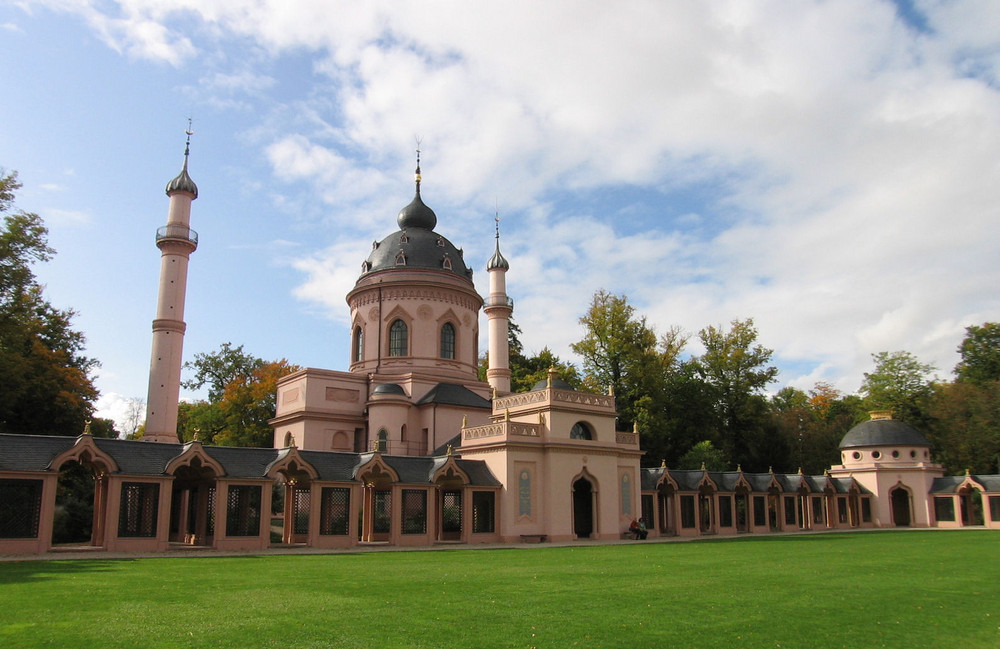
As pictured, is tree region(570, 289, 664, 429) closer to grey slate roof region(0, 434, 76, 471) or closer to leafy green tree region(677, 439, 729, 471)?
leafy green tree region(677, 439, 729, 471)

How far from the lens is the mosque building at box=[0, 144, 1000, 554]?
2559 cm

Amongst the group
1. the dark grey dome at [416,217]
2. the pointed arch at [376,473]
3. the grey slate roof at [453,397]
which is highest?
the dark grey dome at [416,217]

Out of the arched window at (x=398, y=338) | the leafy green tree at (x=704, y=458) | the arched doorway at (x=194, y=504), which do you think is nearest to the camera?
the arched doorway at (x=194, y=504)

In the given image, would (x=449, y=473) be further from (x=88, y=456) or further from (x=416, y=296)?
(x=416, y=296)

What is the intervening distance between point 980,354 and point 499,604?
71.3 m

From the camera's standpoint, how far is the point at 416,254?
4684cm

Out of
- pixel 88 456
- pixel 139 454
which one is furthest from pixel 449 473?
pixel 88 456

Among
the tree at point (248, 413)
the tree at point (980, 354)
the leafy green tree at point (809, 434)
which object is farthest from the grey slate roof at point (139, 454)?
the tree at point (980, 354)

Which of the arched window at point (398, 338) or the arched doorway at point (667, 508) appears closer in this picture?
the arched doorway at point (667, 508)

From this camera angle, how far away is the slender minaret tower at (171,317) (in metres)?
37.3

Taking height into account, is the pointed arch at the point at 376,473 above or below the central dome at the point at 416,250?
below

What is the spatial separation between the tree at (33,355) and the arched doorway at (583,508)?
80.5 feet

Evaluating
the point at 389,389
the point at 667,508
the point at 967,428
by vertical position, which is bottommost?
the point at 667,508

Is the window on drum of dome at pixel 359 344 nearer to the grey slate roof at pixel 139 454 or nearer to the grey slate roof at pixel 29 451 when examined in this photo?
the grey slate roof at pixel 139 454
